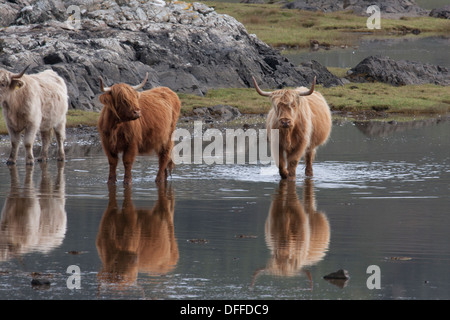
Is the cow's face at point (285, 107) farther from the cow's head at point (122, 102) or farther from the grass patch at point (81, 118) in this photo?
the grass patch at point (81, 118)

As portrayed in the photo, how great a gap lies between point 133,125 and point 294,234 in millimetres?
3323

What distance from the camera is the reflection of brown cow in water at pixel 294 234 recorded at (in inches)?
269

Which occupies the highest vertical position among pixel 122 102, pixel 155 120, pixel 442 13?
pixel 442 13

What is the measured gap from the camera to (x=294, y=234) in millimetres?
8016

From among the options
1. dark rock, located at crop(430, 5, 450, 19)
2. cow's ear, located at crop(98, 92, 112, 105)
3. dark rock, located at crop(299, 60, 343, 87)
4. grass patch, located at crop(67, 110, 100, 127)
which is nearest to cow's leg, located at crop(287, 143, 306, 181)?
cow's ear, located at crop(98, 92, 112, 105)

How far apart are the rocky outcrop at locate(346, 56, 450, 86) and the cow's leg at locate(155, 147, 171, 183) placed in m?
17.8

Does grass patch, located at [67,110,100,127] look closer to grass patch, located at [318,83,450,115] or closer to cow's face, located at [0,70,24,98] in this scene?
cow's face, located at [0,70,24,98]

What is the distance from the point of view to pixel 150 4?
93.0 ft

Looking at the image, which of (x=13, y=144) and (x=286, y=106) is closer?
(x=286, y=106)

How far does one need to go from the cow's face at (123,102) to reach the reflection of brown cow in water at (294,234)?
1.98 meters

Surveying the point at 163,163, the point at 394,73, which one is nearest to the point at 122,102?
the point at 163,163

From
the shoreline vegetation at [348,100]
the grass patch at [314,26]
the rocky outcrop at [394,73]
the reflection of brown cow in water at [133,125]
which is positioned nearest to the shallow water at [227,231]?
the reflection of brown cow in water at [133,125]

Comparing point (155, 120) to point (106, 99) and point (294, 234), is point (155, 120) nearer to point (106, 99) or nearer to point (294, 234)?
point (106, 99)
